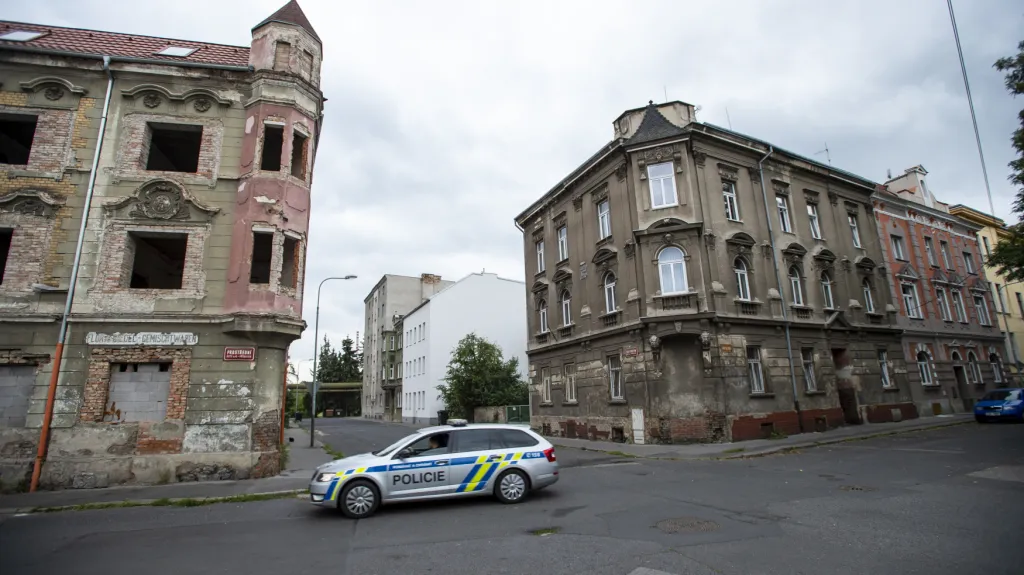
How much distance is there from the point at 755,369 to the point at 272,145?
18876 mm

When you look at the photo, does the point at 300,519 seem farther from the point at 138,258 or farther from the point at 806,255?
the point at 806,255

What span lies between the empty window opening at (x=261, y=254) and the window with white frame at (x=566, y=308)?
13.2 meters

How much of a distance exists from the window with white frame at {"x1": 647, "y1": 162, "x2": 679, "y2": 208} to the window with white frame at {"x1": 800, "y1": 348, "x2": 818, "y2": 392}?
8592 millimetres


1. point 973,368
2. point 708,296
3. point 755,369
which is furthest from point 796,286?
point 973,368

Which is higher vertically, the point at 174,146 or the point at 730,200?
the point at 174,146

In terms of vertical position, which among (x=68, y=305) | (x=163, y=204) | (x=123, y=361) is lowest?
(x=123, y=361)

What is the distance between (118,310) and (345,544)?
10303 mm

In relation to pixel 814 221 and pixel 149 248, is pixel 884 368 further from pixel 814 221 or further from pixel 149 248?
pixel 149 248

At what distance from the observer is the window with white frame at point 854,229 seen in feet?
82.9

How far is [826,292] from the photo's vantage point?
904 inches

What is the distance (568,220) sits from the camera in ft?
81.9

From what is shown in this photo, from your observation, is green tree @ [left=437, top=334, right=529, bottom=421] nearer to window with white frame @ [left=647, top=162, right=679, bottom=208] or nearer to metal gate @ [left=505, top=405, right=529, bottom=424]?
metal gate @ [left=505, top=405, right=529, bottom=424]

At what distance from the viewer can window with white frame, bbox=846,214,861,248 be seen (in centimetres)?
2527

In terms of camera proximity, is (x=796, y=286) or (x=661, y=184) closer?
(x=661, y=184)
